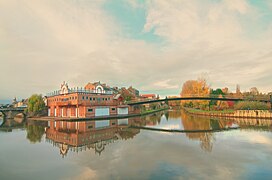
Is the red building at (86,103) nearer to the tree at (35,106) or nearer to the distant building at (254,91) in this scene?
the tree at (35,106)

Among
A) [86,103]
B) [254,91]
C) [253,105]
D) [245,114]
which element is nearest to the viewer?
[86,103]

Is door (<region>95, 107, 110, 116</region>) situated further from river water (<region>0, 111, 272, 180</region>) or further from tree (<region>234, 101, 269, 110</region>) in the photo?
tree (<region>234, 101, 269, 110</region>)

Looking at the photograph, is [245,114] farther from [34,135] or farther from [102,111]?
[34,135]

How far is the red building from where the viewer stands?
3684 centimetres

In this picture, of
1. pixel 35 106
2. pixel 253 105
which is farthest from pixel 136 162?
pixel 35 106

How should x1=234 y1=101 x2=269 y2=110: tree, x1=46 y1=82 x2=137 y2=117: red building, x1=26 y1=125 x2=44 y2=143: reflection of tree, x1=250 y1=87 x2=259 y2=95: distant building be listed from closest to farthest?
x1=26 y1=125 x2=44 y2=143: reflection of tree → x1=46 y1=82 x2=137 y2=117: red building → x1=234 y1=101 x2=269 y2=110: tree → x1=250 y1=87 x2=259 y2=95: distant building

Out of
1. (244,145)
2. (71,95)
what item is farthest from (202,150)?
(71,95)

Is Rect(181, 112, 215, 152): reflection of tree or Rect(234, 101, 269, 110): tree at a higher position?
Rect(234, 101, 269, 110): tree

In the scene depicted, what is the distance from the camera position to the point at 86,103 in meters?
36.7

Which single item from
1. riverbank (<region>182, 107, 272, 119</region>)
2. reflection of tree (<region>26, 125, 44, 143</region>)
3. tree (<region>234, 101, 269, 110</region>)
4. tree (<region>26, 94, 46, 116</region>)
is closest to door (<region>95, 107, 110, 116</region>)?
reflection of tree (<region>26, 125, 44, 143</region>)

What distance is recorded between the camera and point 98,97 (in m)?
40.3

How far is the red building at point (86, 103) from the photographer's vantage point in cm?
3684

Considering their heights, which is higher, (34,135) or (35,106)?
(35,106)

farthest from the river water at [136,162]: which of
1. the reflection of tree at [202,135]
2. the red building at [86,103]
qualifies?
the red building at [86,103]
